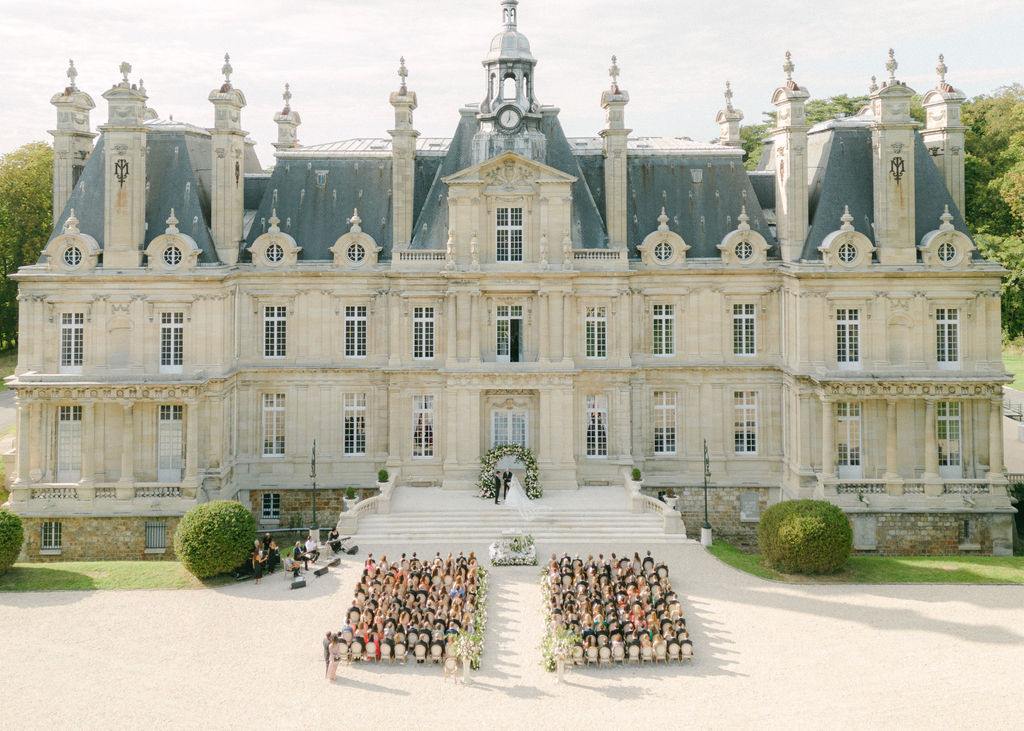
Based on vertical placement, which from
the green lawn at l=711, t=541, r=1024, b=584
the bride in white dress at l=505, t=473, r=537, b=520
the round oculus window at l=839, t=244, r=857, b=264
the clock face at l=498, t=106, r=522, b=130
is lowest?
the green lawn at l=711, t=541, r=1024, b=584

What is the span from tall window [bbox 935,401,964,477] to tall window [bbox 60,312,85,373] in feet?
126

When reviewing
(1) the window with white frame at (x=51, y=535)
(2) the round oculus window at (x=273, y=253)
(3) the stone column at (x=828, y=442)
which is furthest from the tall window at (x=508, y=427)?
(1) the window with white frame at (x=51, y=535)

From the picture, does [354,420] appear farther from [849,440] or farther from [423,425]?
[849,440]

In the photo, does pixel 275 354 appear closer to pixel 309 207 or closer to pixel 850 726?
pixel 309 207

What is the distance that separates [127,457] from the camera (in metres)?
44.0

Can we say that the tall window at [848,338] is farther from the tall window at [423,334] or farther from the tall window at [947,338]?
the tall window at [423,334]

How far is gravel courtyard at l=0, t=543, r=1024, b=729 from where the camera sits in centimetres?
2594

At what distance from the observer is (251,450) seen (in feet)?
155

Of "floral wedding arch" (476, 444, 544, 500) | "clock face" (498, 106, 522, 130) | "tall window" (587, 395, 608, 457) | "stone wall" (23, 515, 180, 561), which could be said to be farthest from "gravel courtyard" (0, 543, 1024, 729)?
"clock face" (498, 106, 522, 130)

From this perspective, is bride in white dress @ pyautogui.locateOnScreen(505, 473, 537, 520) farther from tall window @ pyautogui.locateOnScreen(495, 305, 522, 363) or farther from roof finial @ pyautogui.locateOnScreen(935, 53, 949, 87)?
roof finial @ pyautogui.locateOnScreen(935, 53, 949, 87)

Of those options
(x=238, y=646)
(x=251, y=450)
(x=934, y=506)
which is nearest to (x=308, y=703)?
(x=238, y=646)

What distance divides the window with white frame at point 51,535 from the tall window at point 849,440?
34.4 metres

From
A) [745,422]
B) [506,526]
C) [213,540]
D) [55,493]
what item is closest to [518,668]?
[506,526]

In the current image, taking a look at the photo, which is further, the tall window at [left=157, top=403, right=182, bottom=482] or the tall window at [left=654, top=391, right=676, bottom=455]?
the tall window at [left=654, top=391, right=676, bottom=455]
